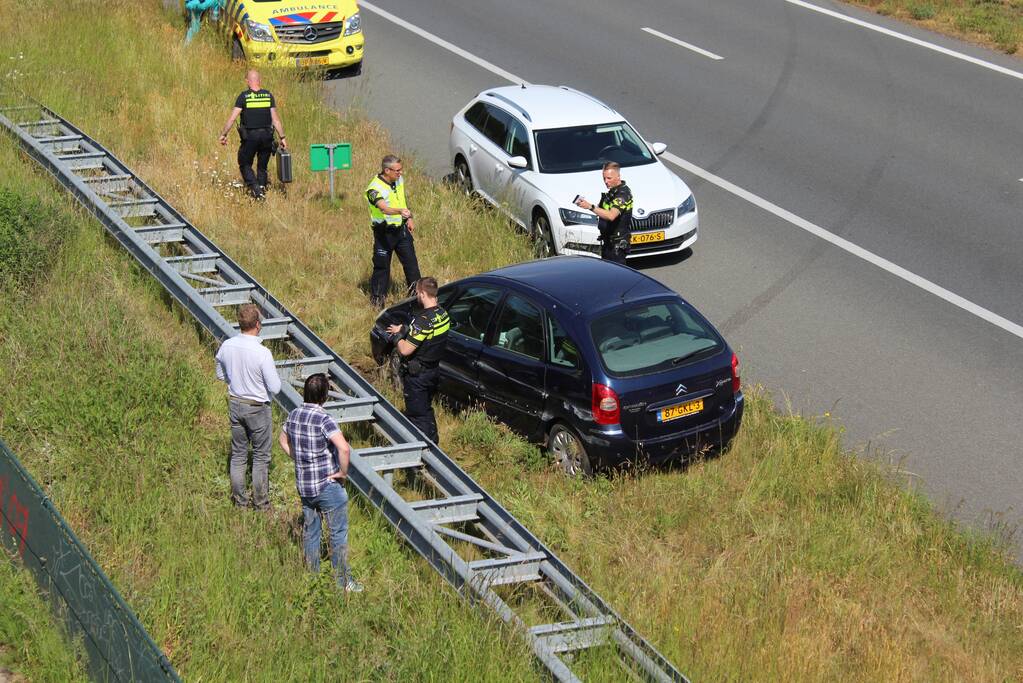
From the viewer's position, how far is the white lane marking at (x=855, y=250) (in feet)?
45.8

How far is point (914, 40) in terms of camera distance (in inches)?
932

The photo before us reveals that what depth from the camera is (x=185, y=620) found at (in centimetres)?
811

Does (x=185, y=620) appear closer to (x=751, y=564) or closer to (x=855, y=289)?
(x=751, y=564)

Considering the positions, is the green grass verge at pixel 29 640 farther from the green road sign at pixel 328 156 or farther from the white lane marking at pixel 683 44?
the white lane marking at pixel 683 44

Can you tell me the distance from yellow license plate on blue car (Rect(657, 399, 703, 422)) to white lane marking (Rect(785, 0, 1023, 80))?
13858mm

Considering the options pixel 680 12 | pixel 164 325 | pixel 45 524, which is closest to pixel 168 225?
pixel 164 325

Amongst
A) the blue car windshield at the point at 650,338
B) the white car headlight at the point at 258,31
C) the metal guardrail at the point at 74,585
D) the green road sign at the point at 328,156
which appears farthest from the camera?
the white car headlight at the point at 258,31

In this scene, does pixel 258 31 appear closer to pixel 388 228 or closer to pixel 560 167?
pixel 560 167

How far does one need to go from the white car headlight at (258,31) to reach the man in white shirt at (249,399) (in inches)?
476

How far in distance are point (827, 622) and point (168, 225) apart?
835 centimetres

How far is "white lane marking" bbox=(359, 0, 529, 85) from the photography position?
21.9 meters

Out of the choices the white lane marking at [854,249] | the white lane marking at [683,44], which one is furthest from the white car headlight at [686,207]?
the white lane marking at [683,44]

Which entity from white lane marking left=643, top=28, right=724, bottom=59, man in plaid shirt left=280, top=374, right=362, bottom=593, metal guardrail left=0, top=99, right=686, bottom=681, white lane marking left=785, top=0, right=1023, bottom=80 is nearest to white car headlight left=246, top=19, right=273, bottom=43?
metal guardrail left=0, top=99, right=686, bottom=681

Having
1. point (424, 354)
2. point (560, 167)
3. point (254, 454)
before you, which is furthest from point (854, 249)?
point (254, 454)
